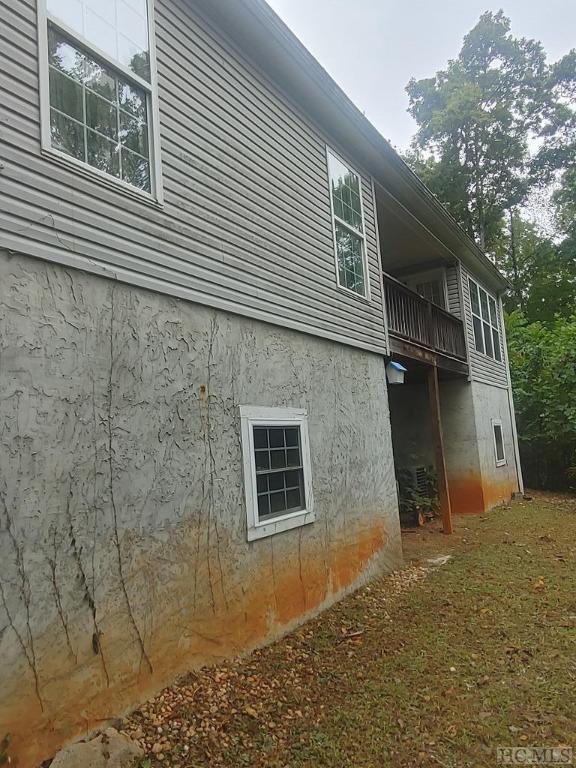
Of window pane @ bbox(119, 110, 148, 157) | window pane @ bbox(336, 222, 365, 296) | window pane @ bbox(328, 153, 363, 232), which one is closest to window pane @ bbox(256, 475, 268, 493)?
window pane @ bbox(119, 110, 148, 157)

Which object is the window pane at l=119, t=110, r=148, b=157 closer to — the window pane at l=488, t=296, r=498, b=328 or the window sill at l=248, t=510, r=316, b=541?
the window sill at l=248, t=510, r=316, b=541

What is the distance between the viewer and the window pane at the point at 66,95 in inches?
141

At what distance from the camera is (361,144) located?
7.70 meters

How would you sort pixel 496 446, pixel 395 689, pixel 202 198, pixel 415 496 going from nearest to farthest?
1. pixel 395 689
2. pixel 202 198
3. pixel 415 496
4. pixel 496 446

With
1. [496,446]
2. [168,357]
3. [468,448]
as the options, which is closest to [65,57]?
[168,357]

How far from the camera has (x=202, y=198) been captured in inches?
186

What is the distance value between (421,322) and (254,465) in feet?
20.7

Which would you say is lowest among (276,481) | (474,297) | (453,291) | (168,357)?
(276,481)

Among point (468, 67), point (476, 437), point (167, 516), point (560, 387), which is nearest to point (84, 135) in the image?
point (167, 516)

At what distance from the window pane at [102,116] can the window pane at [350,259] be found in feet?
12.0

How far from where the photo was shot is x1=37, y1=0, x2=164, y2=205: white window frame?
135 inches

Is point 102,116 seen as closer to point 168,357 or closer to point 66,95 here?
point 66,95

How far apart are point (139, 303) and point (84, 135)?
125 cm

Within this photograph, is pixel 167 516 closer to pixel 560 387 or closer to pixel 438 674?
pixel 438 674
